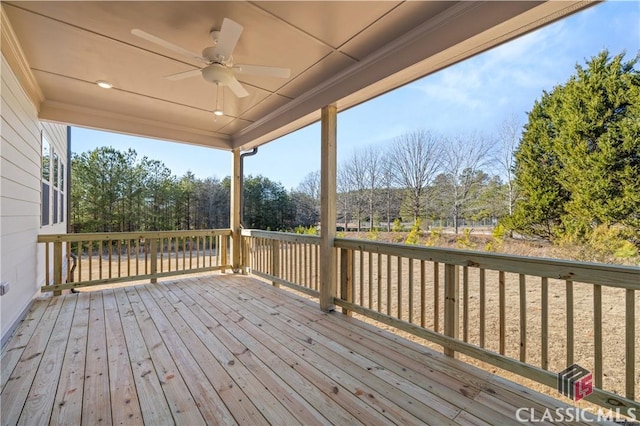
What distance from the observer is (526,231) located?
6.88ft

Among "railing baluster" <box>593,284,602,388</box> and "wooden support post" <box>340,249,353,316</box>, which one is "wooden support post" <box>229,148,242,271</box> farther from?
"railing baluster" <box>593,284,602,388</box>

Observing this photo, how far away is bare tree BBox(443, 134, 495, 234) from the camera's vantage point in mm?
2373

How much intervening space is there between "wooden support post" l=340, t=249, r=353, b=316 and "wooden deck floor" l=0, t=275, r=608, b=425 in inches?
9.0

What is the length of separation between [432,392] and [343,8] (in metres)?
2.73

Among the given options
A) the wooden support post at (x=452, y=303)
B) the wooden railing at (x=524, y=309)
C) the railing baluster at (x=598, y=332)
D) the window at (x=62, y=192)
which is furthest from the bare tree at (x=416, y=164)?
the window at (x=62, y=192)

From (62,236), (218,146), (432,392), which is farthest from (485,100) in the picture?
(62,236)

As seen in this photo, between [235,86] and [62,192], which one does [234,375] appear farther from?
[62,192]

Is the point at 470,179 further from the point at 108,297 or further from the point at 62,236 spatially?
the point at 62,236

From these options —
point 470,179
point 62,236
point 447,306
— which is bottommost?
point 447,306

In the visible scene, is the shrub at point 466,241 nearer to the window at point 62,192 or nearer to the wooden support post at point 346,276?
the wooden support post at point 346,276

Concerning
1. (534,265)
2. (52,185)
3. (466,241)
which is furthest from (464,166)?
(52,185)

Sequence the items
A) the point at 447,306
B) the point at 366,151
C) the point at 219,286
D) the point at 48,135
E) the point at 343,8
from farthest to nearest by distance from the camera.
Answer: the point at 48,135 < the point at 219,286 < the point at 366,151 < the point at 447,306 < the point at 343,8

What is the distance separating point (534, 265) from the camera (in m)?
1.86

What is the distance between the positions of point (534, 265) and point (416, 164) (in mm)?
1511
